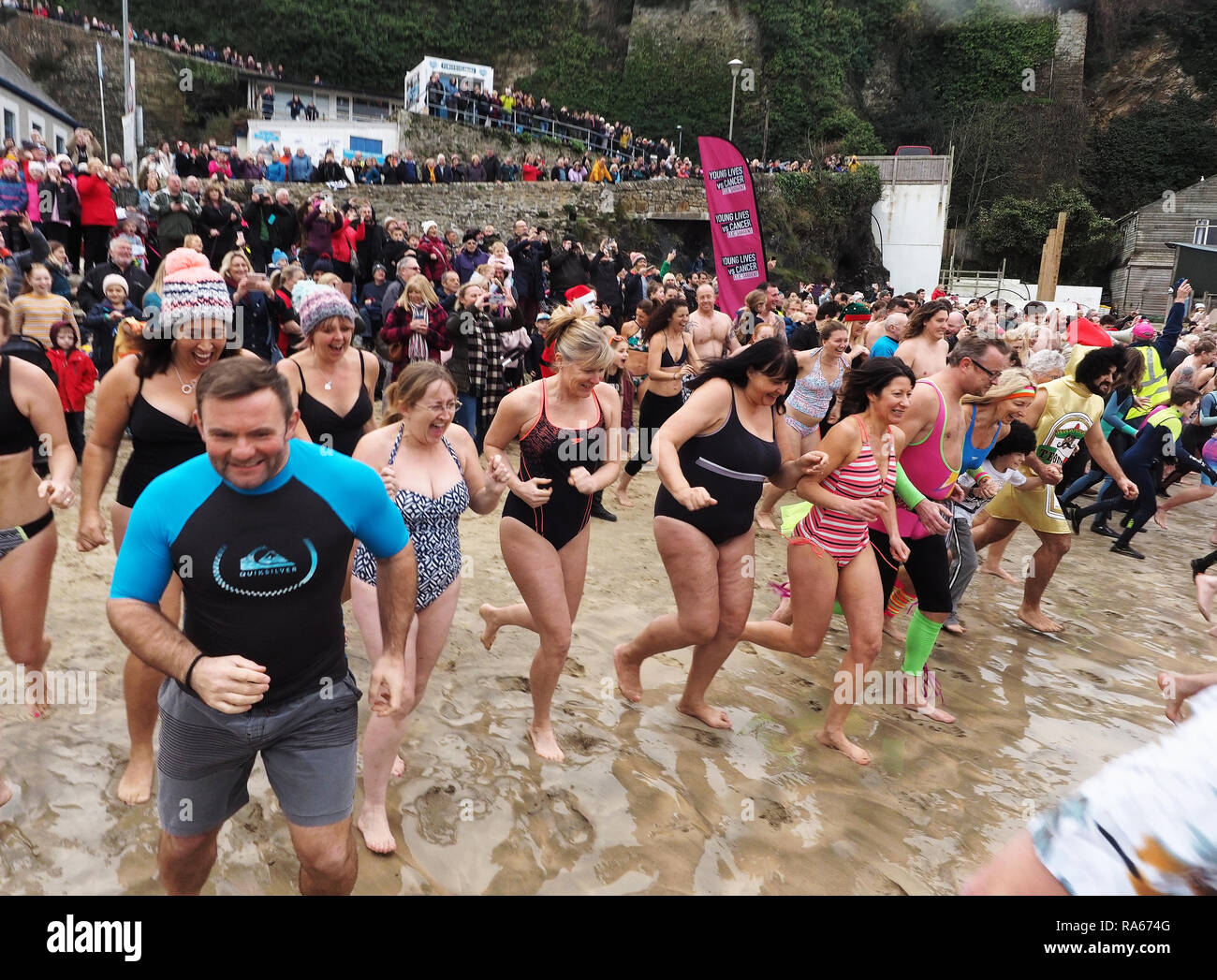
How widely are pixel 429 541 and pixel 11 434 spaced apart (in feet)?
5.26

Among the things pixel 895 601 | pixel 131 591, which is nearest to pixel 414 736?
pixel 131 591

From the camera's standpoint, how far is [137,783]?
11.0 ft

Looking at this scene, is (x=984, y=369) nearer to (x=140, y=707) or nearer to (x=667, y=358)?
(x=667, y=358)

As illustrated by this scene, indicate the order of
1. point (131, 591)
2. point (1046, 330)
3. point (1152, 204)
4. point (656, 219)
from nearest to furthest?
point (131, 591), point (1046, 330), point (656, 219), point (1152, 204)

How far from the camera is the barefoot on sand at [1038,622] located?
236 inches

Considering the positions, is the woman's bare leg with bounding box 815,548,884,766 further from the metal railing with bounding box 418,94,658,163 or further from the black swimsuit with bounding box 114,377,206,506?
the metal railing with bounding box 418,94,658,163

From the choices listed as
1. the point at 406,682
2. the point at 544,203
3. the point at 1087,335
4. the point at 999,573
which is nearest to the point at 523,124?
the point at 544,203

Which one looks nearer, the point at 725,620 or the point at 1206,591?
the point at 1206,591

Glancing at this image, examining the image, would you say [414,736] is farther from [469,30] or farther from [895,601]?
[469,30]

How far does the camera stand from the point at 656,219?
24.4m

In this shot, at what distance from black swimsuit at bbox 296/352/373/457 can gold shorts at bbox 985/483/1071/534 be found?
408cm

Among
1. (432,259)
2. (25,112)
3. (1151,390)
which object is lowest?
(1151,390)

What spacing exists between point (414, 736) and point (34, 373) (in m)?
2.15

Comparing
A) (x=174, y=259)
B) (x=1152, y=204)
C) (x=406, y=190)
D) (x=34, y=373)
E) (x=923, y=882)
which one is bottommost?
(x=923, y=882)
